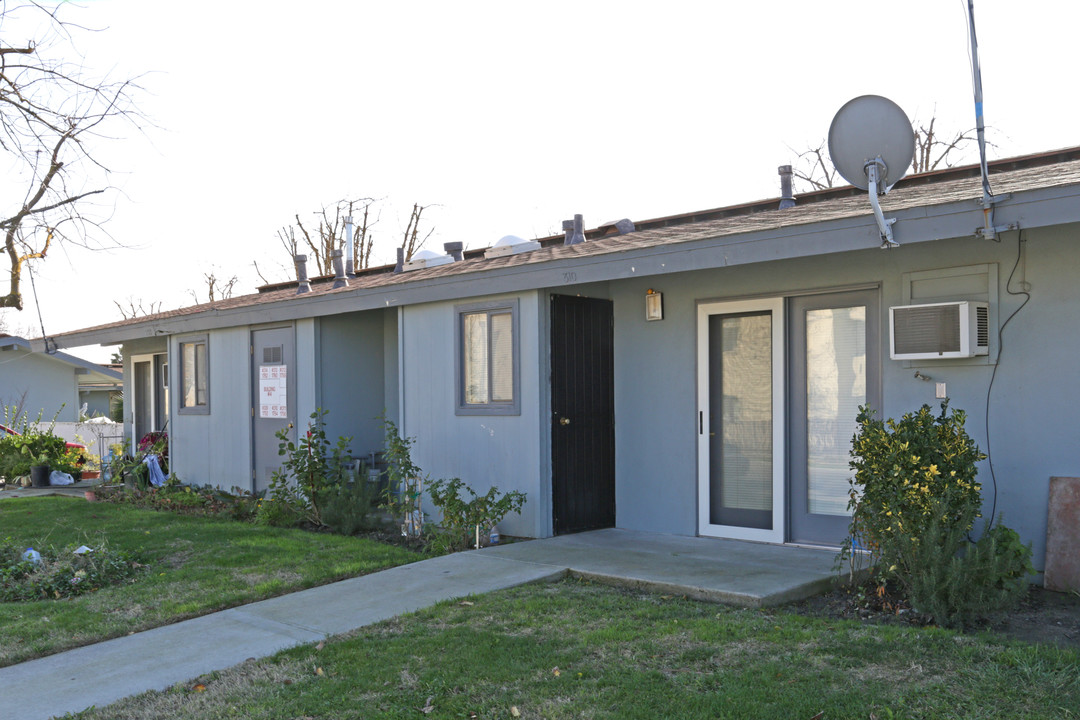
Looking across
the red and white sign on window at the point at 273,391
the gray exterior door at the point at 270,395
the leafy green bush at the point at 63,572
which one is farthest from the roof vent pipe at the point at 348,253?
the leafy green bush at the point at 63,572

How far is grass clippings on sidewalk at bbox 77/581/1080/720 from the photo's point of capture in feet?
12.6

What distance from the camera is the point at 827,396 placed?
22.7ft

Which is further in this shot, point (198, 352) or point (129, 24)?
point (198, 352)

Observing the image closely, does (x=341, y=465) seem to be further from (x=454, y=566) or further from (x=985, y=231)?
(x=985, y=231)

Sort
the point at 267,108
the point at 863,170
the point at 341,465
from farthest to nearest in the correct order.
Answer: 1. the point at 267,108
2. the point at 341,465
3. the point at 863,170

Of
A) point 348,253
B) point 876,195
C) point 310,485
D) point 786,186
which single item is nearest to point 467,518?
point 310,485

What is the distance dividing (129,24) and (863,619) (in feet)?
25.2

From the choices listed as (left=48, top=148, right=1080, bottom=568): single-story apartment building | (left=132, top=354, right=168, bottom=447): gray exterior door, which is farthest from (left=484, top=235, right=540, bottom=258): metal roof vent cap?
(left=132, top=354, right=168, bottom=447): gray exterior door

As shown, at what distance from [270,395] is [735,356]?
6097 mm

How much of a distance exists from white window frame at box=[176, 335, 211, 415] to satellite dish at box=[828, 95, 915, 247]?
9.12m

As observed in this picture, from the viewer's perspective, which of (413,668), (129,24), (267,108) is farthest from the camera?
(267,108)

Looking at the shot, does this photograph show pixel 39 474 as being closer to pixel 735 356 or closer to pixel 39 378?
pixel 39 378

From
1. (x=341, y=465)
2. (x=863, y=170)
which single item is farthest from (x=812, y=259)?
(x=341, y=465)

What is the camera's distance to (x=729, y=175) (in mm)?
24062
